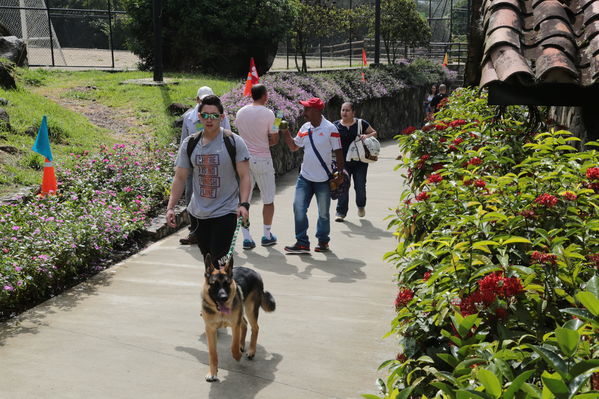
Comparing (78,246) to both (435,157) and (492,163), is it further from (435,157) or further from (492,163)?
(492,163)

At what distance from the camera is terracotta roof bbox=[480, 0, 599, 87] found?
4.52m

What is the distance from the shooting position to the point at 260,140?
905cm

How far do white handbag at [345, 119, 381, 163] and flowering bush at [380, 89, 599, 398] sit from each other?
17.7ft

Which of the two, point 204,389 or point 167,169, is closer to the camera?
point 204,389

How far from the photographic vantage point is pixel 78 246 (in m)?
7.75

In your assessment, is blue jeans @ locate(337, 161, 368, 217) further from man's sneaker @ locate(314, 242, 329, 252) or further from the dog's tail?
the dog's tail

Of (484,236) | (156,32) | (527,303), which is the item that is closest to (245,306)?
(484,236)

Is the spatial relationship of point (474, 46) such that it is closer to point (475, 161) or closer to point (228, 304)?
point (475, 161)

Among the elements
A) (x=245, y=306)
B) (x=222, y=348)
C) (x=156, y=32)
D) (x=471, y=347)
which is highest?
(x=156, y=32)

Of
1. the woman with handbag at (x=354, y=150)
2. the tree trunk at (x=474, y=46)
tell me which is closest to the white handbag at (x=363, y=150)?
the woman with handbag at (x=354, y=150)

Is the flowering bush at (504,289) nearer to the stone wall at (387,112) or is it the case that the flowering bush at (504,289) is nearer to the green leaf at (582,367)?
the green leaf at (582,367)

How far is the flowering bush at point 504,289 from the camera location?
2.42 meters

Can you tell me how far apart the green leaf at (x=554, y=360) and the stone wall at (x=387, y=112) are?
41.8 feet

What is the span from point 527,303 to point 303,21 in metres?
26.2
